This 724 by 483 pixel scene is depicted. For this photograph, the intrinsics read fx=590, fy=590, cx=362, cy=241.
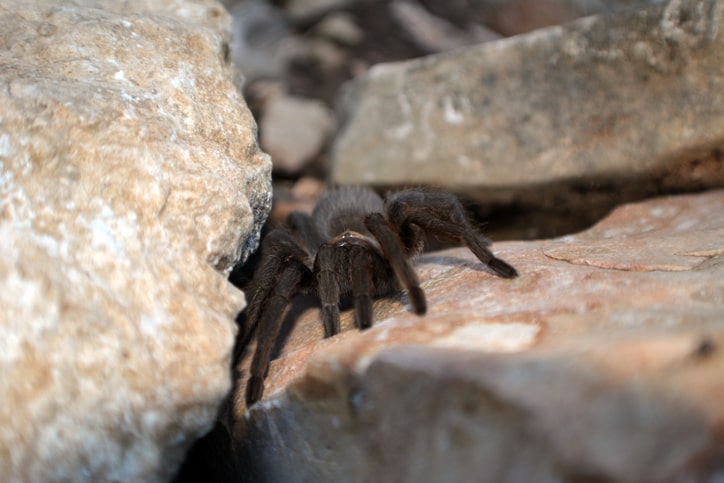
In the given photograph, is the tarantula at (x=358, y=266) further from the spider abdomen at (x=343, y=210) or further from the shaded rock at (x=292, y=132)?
the shaded rock at (x=292, y=132)

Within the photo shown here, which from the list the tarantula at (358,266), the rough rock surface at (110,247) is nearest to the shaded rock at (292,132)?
the tarantula at (358,266)

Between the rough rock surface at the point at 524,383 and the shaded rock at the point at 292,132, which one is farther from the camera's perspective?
the shaded rock at the point at 292,132

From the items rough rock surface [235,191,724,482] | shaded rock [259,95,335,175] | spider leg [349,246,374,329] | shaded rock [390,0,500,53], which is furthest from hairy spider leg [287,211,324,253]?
shaded rock [390,0,500,53]

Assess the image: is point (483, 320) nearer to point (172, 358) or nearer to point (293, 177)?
point (172, 358)

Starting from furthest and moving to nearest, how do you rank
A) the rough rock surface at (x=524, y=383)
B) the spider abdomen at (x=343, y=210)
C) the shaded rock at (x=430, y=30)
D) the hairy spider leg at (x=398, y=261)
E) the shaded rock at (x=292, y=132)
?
the shaded rock at (x=430, y=30)
the shaded rock at (x=292, y=132)
the spider abdomen at (x=343, y=210)
the hairy spider leg at (x=398, y=261)
the rough rock surface at (x=524, y=383)

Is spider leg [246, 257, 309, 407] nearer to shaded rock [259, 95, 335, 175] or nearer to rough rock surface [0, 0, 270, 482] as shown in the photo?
rough rock surface [0, 0, 270, 482]

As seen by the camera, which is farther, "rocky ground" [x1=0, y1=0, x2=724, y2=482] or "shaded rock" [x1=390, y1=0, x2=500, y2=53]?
"shaded rock" [x1=390, y1=0, x2=500, y2=53]

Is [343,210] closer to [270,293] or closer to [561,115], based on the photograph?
[270,293]

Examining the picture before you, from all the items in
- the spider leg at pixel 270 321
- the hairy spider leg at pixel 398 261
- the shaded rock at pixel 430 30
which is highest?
the shaded rock at pixel 430 30
